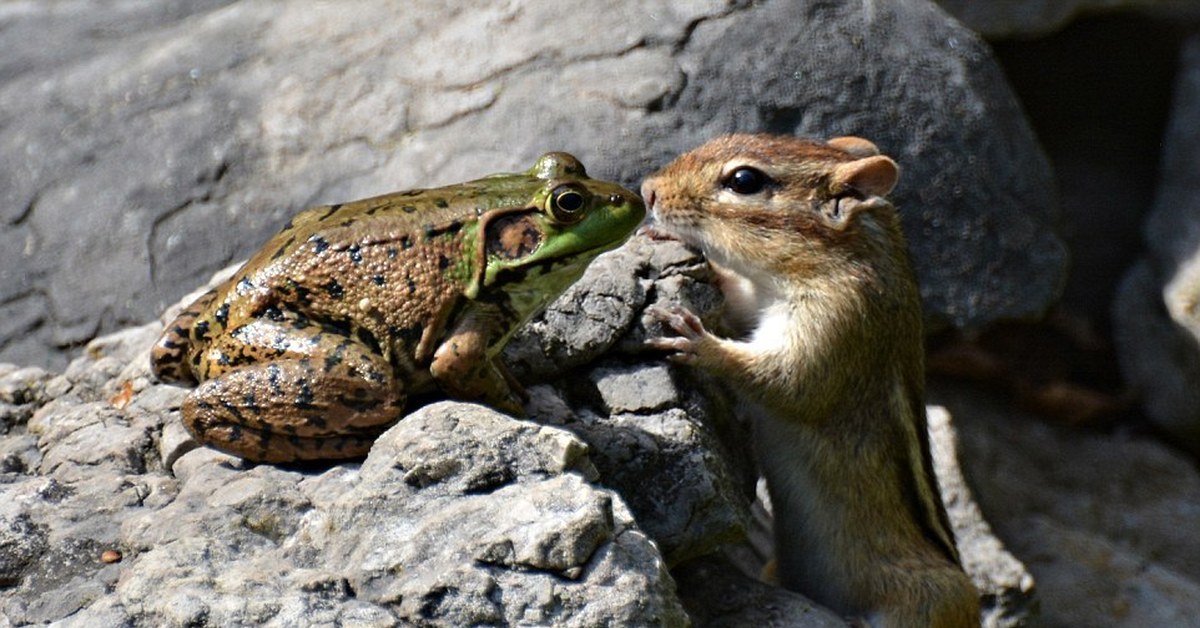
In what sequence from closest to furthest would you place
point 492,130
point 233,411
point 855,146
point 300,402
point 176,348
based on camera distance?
point 300,402 → point 233,411 → point 176,348 → point 855,146 → point 492,130

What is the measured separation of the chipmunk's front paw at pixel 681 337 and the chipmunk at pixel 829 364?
0.23 metres

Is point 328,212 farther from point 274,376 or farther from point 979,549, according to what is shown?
point 979,549

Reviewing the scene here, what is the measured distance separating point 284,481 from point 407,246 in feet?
3.05

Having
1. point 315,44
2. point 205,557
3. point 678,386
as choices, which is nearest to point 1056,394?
point 678,386

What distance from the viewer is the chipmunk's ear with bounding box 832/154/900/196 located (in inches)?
239

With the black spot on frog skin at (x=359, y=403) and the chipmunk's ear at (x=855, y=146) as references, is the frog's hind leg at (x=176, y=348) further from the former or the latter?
the chipmunk's ear at (x=855, y=146)

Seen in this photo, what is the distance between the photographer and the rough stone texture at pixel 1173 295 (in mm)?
8602

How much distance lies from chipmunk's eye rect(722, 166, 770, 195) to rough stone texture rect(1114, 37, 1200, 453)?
3702 mm

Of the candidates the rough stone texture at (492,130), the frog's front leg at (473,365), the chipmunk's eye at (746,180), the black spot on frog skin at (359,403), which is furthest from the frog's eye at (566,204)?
the rough stone texture at (492,130)

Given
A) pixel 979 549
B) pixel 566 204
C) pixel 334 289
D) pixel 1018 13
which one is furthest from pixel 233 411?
pixel 1018 13

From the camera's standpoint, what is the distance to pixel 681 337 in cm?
579

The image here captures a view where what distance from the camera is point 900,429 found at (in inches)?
241

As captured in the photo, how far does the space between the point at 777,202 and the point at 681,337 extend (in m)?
0.81

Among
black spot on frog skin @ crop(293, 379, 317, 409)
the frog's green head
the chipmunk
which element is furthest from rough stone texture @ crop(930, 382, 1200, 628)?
black spot on frog skin @ crop(293, 379, 317, 409)
